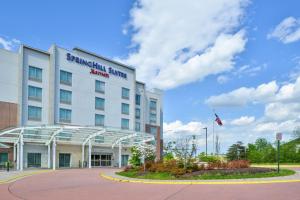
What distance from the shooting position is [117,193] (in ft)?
48.5

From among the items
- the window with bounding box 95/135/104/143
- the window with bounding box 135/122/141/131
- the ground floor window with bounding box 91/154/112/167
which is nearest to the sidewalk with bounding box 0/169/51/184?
the window with bounding box 95/135/104/143

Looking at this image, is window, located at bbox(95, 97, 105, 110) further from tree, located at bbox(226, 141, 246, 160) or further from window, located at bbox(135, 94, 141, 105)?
tree, located at bbox(226, 141, 246, 160)

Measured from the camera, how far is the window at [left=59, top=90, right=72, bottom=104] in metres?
49.0

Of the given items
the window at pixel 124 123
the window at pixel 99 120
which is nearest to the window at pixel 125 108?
the window at pixel 124 123

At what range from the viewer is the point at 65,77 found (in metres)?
49.7

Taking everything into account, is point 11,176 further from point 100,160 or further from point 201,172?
point 100,160

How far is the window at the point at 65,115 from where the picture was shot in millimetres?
48688

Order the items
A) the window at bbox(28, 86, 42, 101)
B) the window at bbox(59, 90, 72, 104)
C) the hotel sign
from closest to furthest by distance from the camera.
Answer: the window at bbox(28, 86, 42, 101)
the window at bbox(59, 90, 72, 104)
the hotel sign

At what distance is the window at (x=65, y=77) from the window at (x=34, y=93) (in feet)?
11.6

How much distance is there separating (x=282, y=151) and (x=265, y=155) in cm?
386

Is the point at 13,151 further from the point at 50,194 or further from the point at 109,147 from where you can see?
the point at 50,194

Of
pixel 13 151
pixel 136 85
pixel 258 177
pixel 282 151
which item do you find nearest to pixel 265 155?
pixel 282 151

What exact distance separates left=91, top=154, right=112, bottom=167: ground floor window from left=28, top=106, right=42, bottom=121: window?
423 inches

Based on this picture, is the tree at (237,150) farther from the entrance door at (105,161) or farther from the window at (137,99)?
the entrance door at (105,161)
